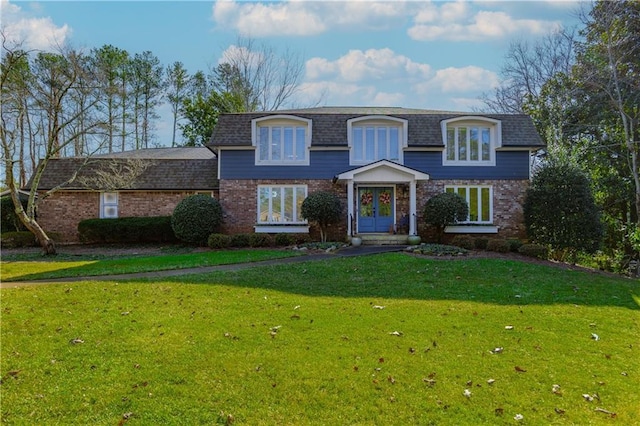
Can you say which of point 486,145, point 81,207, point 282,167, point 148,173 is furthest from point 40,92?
point 486,145

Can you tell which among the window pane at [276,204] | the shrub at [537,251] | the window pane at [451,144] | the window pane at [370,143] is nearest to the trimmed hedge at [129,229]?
the window pane at [276,204]

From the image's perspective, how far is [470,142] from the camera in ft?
64.2

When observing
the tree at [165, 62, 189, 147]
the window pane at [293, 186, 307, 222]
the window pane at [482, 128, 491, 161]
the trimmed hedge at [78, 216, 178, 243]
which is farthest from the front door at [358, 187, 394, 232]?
the tree at [165, 62, 189, 147]

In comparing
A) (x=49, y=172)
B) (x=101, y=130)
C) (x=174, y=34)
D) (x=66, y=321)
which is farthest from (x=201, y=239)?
(x=66, y=321)

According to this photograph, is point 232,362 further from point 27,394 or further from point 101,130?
point 101,130

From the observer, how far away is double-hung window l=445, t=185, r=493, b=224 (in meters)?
19.3

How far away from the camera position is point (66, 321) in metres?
6.42

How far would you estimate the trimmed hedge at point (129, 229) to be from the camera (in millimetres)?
19703

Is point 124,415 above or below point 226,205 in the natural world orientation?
below

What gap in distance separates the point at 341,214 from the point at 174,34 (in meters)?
9.70

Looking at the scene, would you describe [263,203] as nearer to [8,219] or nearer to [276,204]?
[276,204]

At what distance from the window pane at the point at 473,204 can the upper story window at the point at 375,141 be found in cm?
352

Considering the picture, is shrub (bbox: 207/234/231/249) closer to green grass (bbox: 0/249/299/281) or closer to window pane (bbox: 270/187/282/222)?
green grass (bbox: 0/249/299/281)

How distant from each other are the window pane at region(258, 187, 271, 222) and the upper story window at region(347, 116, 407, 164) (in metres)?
4.04
